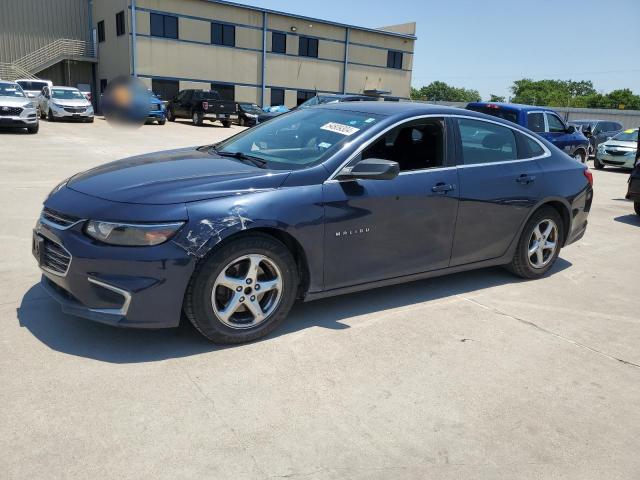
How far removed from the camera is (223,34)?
35.2 metres

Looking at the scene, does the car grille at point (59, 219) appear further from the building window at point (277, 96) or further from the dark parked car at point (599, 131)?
the building window at point (277, 96)

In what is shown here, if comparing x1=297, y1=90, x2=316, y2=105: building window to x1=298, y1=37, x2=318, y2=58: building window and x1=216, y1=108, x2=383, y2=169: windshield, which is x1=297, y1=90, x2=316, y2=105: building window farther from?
x1=216, y1=108, x2=383, y2=169: windshield

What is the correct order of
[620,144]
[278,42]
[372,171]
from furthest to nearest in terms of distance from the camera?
1. [278,42]
2. [620,144]
3. [372,171]

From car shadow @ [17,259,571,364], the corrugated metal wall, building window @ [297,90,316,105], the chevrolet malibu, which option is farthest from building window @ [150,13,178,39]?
car shadow @ [17,259,571,364]

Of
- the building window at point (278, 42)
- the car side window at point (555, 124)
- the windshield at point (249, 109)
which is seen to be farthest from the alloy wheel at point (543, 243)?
the building window at point (278, 42)

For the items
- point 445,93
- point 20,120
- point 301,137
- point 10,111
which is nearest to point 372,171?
point 301,137

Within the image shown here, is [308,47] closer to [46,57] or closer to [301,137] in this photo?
[46,57]

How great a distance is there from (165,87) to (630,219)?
30.3 meters

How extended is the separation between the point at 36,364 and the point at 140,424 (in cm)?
94

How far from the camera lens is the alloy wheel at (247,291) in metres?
3.51

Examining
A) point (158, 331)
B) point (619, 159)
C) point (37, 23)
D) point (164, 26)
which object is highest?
point (37, 23)

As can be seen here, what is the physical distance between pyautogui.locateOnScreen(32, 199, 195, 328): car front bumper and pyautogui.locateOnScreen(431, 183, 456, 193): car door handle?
6.65 ft

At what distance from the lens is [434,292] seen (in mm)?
4891

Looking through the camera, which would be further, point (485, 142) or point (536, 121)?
point (536, 121)
